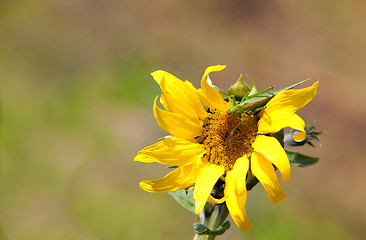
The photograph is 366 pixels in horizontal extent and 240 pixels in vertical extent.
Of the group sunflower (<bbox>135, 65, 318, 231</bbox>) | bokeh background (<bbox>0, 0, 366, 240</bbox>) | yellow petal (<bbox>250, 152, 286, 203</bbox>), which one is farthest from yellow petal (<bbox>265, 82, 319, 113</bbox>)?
bokeh background (<bbox>0, 0, 366, 240</bbox>)

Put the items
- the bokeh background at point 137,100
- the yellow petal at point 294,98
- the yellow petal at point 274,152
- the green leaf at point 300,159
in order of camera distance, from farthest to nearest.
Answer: the bokeh background at point 137,100
the green leaf at point 300,159
the yellow petal at point 294,98
the yellow petal at point 274,152

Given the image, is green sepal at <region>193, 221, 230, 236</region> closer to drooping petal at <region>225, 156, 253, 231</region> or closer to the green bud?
drooping petal at <region>225, 156, 253, 231</region>

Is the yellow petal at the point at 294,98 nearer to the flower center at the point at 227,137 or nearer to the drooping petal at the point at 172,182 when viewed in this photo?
the flower center at the point at 227,137

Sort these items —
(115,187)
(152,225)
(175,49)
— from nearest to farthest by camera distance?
1. (152,225)
2. (115,187)
3. (175,49)

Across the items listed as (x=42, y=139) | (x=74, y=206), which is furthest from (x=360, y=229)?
(x=42, y=139)

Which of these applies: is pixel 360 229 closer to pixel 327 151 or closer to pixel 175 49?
pixel 327 151

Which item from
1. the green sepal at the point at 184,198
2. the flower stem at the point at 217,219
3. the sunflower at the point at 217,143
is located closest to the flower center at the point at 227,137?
the sunflower at the point at 217,143
